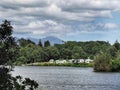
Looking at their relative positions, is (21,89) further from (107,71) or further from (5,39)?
(107,71)

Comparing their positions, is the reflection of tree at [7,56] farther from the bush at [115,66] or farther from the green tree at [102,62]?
the bush at [115,66]

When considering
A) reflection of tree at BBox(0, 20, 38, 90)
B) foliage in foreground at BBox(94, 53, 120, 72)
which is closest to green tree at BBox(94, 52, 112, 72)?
foliage in foreground at BBox(94, 53, 120, 72)

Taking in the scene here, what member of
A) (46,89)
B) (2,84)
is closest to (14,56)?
(2,84)

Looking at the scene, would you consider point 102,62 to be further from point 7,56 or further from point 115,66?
point 7,56

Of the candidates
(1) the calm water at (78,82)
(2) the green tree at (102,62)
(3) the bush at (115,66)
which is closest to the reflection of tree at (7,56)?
(1) the calm water at (78,82)

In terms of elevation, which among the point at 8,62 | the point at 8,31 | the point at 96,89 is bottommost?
the point at 96,89

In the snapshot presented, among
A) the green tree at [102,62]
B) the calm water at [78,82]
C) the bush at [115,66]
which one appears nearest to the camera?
the calm water at [78,82]

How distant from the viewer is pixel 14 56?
2888 cm

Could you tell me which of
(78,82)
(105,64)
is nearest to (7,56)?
(78,82)

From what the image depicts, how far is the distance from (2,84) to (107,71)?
153m

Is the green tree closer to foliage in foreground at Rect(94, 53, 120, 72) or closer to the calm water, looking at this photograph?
foliage in foreground at Rect(94, 53, 120, 72)

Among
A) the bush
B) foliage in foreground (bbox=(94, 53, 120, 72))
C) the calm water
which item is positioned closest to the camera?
the calm water

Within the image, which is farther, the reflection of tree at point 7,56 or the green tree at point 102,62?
the green tree at point 102,62

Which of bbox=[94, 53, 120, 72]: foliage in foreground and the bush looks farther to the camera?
the bush
